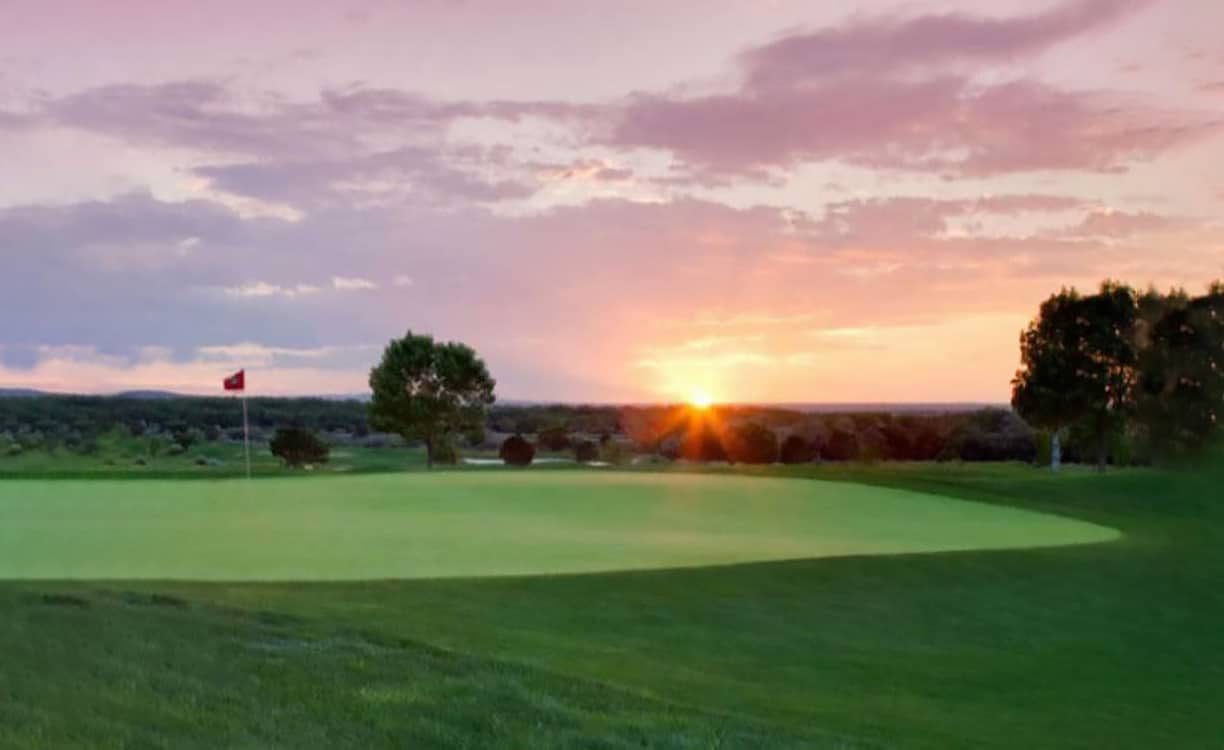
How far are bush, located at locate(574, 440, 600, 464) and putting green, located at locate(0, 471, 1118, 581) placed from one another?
18.2 metres

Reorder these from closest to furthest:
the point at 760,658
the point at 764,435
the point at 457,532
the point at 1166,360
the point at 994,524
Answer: the point at 760,658
the point at 457,532
the point at 994,524
the point at 1166,360
the point at 764,435

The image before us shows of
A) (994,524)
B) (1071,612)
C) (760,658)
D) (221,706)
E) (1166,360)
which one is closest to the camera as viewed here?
(221,706)

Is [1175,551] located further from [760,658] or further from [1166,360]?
[1166,360]

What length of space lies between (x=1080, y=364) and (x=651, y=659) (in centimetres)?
3165

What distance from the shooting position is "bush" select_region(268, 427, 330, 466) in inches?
1666

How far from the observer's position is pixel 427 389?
41.1m

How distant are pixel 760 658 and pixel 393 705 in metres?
3.76

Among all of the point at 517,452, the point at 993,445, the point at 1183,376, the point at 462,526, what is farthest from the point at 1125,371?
the point at 462,526

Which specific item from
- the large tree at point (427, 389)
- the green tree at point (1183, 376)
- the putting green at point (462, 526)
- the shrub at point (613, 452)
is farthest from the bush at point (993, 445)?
the putting green at point (462, 526)

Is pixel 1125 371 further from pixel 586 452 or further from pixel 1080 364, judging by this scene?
pixel 586 452

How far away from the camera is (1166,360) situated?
39281mm

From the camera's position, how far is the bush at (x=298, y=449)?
42.3 m

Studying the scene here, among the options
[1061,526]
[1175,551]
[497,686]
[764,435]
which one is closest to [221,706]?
[497,686]

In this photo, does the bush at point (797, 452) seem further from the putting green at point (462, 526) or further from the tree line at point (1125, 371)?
the putting green at point (462, 526)
